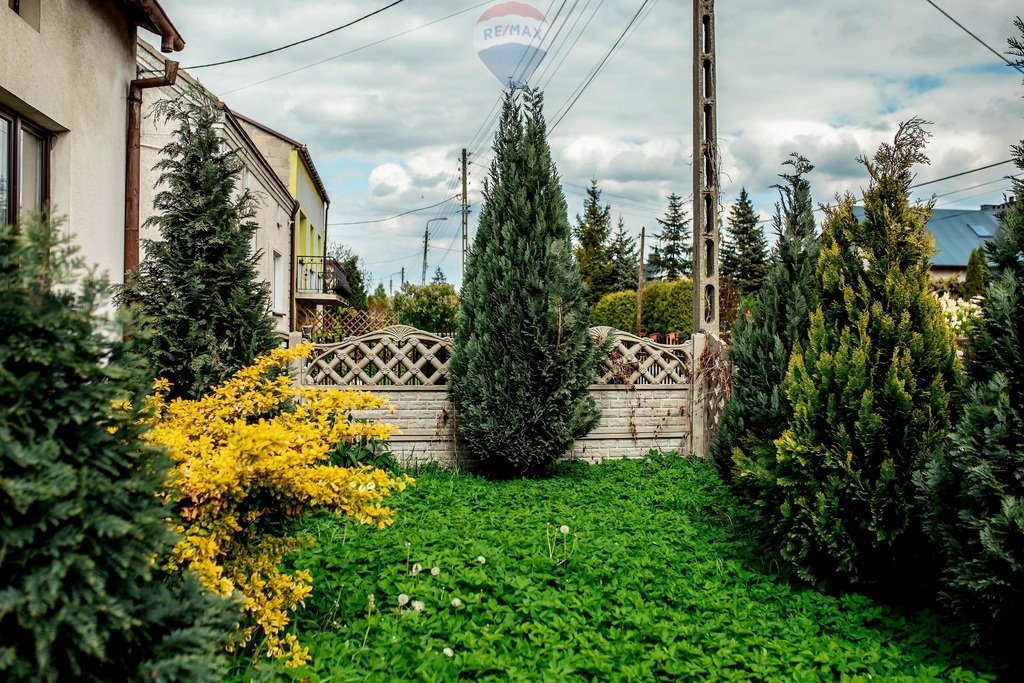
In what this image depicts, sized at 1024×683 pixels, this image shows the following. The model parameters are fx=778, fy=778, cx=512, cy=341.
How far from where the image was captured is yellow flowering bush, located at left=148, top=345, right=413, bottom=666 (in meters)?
2.91

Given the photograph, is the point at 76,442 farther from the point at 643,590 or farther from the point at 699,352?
the point at 699,352

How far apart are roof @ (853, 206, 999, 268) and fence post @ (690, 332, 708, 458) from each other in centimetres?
3900

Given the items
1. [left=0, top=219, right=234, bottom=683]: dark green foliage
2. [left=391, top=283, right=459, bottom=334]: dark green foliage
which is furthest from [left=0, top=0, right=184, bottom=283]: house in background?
[left=391, top=283, right=459, bottom=334]: dark green foliage

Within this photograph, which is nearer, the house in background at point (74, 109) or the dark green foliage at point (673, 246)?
the house in background at point (74, 109)

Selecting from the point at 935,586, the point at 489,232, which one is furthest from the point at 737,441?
the point at 489,232

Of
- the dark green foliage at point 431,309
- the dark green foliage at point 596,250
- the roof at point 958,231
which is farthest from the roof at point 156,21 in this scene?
the roof at point 958,231

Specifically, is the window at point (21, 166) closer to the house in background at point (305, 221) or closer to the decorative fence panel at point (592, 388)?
the decorative fence panel at point (592, 388)

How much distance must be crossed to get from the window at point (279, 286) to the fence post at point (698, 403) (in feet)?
39.8

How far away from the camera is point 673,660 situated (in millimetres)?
3498

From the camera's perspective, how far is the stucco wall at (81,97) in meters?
5.32

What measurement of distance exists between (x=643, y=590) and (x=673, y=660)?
2.68 feet

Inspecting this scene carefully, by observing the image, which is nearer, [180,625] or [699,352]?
[180,625]

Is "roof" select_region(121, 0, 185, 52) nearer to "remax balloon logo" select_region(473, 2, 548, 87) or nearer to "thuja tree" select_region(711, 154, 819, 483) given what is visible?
"remax balloon logo" select_region(473, 2, 548, 87)

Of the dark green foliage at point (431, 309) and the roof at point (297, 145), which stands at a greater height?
the roof at point (297, 145)
